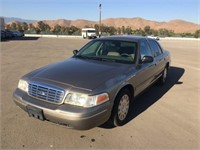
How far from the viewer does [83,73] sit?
3932 mm

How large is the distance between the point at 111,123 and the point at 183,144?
1.23m

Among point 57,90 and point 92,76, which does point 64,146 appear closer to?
point 57,90

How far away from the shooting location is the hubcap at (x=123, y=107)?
160 inches

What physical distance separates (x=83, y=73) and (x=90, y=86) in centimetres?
52

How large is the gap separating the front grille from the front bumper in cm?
8

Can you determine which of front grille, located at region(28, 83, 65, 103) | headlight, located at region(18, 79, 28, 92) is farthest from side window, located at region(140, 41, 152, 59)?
headlight, located at region(18, 79, 28, 92)

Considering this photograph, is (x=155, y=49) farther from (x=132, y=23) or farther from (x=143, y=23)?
(x=143, y=23)

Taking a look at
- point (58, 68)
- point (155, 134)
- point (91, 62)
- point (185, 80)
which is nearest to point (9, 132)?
point (58, 68)

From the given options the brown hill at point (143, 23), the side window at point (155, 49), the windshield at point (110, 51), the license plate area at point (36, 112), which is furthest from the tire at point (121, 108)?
the brown hill at point (143, 23)

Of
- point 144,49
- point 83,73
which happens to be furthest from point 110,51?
point 83,73

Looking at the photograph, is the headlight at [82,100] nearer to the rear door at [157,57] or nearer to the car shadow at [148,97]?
the car shadow at [148,97]

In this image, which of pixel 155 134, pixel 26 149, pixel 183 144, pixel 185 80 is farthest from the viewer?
pixel 185 80

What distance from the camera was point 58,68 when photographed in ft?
13.8

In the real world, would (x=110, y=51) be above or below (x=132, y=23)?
below
